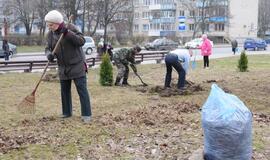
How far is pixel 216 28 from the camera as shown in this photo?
278 ft

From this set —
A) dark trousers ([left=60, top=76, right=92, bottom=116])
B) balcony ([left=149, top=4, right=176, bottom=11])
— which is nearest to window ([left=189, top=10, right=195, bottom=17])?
balcony ([left=149, top=4, right=176, bottom=11])

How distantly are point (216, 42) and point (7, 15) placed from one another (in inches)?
1431

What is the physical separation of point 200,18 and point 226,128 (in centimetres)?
7456

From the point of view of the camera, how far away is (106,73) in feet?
43.7

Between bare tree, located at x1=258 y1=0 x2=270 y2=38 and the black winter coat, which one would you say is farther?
bare tree, located at x1=258 y1=0 x2=270 y2=38

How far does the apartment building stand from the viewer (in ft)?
259

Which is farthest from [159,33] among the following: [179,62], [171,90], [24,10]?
[171,90]

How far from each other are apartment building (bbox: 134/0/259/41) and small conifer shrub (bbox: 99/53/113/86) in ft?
211

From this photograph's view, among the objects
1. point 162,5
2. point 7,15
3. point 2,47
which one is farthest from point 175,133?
point 162,5

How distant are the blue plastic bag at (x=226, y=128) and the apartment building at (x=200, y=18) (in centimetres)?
7244

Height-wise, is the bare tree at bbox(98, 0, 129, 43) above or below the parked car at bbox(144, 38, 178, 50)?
above

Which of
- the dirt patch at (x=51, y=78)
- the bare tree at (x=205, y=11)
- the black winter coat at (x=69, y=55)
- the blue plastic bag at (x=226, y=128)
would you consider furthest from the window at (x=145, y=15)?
the blue plastic bag at (x=226, y=128)

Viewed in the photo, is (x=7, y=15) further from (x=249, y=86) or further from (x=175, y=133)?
(x=175, y=133)

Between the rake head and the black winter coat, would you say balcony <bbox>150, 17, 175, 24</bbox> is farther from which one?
the black winter coat
